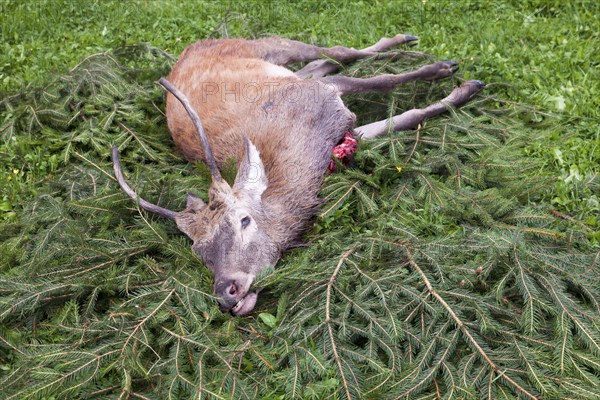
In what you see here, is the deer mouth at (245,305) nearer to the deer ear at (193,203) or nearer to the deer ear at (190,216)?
the deer ear at (190,216)

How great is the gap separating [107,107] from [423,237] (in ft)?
10.4

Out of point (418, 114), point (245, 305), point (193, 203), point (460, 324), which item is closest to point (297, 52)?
point (418, 114)

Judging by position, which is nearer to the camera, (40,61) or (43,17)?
(40,61)

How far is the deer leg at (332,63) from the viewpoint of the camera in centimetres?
662

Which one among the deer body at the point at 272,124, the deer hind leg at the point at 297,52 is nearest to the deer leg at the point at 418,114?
the deer body at the point at 272,124

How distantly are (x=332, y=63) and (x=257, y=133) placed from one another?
172 cm

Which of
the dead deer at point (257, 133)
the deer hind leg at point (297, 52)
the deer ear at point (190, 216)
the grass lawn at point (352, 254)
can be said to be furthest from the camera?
the deer hind leg at point (297, 52)

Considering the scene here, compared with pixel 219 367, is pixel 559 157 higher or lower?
lower

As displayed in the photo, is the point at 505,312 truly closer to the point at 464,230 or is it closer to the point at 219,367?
the point at 464,230

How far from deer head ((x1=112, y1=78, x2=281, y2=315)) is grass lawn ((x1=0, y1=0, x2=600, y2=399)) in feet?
0.37

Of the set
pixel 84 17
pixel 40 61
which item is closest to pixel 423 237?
pixel 40 61

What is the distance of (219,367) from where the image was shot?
146 inches

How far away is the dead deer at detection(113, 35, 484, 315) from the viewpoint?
14.6 feet

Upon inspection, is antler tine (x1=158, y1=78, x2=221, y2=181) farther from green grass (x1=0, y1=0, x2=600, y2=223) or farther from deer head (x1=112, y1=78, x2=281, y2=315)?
green grass (x1=0, y1=0, x2=600, y2=223)
